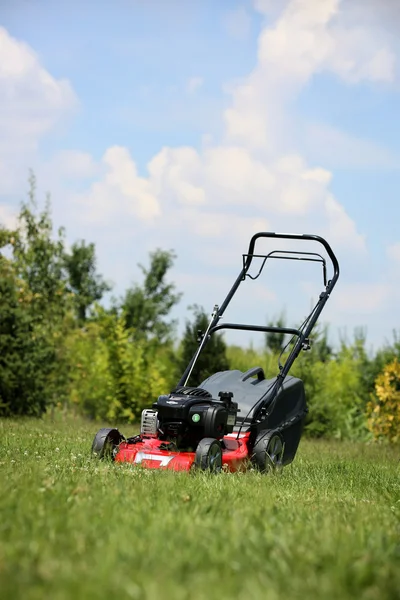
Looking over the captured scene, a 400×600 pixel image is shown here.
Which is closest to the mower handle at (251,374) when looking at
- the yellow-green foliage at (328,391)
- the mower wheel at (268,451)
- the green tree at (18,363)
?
the mower wheel at (268,451)

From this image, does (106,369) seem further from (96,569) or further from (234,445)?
(96,569)

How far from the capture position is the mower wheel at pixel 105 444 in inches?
283

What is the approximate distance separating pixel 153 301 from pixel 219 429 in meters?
33.8

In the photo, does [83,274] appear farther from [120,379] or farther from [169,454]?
[169,454]

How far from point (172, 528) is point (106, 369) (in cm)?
1317

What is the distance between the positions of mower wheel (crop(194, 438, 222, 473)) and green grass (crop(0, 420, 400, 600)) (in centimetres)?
58

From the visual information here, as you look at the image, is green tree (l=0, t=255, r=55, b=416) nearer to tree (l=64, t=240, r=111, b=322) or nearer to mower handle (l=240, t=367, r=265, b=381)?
mower handle (l=240, t=367, r=265, b=381)

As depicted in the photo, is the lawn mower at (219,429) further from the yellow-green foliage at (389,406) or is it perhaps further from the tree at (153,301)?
the tree at (153,301)

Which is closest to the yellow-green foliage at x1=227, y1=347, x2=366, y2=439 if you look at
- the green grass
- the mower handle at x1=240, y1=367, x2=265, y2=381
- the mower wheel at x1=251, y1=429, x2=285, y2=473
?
the mower handle at x1=240, y1=367, x2=265, y2=381

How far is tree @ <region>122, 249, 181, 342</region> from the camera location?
128ft

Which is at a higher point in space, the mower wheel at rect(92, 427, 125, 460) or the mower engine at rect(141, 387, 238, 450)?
the mower engine at rect(141, 387, 238, 450)

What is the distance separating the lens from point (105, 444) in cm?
722

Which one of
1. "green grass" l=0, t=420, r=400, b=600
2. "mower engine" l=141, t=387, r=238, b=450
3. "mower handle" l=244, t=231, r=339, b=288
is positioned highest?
"mower handle" l=244, t=231, r=339, b=288

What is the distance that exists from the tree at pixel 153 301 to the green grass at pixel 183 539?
31719 mm
